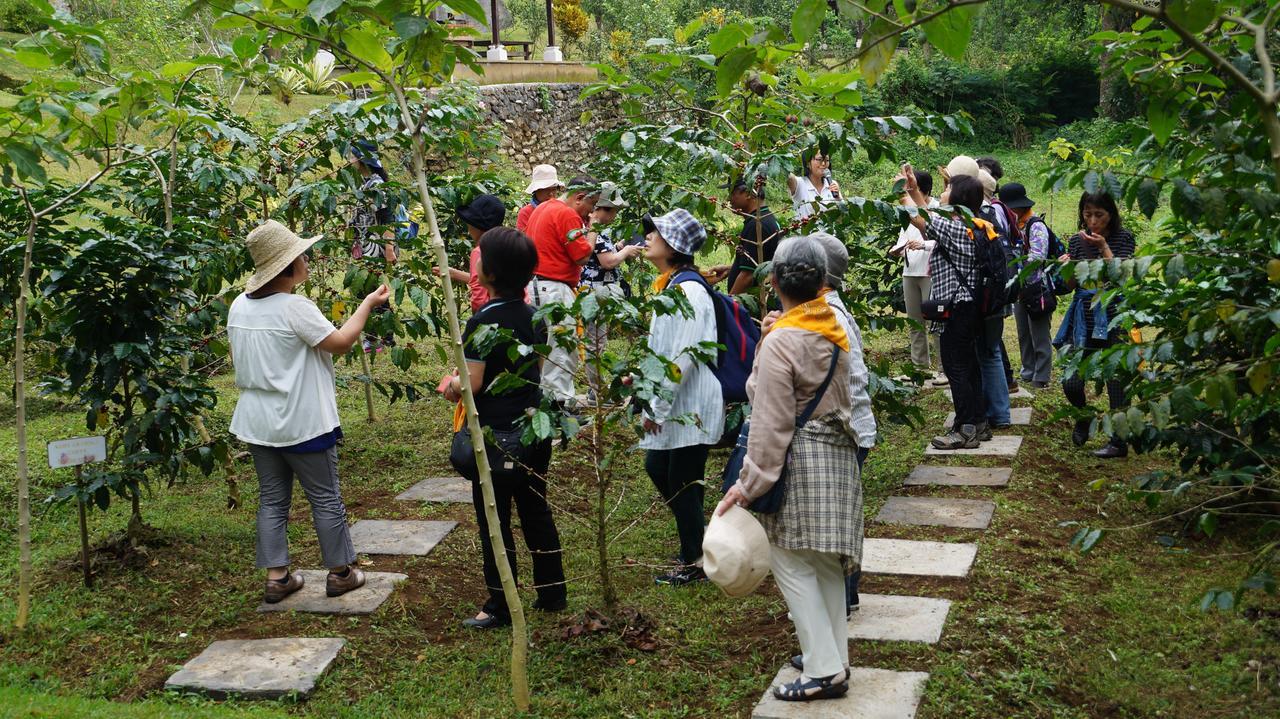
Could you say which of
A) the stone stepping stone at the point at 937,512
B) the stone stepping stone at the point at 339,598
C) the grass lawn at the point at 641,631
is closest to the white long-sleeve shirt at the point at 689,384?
the grass lawn at the point at 641,631

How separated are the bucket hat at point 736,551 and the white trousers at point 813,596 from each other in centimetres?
10

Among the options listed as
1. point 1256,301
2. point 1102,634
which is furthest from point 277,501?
point 1256,301

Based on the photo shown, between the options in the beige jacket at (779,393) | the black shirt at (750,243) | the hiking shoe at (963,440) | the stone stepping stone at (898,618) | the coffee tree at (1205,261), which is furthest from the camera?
the hiking shoe at (963,440)

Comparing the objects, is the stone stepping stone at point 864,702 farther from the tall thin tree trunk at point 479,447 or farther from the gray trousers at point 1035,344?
the gray trousers at point 1035,344

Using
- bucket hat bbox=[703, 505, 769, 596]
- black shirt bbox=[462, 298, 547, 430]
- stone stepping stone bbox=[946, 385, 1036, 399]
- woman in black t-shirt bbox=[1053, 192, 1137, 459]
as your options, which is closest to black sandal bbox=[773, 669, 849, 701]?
bucket hat bbox=[703, 505, 769, 596]

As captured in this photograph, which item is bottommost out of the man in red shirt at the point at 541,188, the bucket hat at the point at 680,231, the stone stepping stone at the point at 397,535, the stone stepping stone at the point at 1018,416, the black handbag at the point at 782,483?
the stone stepping stone at the point at 1018,416

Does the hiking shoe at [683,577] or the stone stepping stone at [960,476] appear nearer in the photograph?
the hiking shoe at [683,577]

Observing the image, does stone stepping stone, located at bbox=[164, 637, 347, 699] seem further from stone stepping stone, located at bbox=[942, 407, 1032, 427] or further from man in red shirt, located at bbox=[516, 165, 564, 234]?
stone stepping stone, located at bbox=[942, 407, 1032, 427]

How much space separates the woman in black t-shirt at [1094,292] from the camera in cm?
612

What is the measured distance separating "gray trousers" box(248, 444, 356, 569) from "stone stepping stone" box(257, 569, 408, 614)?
0.51 ft

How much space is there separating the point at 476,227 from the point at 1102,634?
12.9ft

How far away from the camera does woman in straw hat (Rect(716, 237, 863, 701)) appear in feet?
Result: 11.5

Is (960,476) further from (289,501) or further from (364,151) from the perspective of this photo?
(364,151)

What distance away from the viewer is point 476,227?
252 inches
